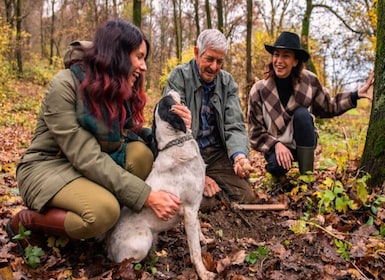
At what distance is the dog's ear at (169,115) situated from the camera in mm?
2811

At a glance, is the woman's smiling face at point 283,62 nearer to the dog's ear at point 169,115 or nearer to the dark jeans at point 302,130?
the dark jeans at point 302,130

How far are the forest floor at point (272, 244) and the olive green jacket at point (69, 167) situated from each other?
0.49 metres

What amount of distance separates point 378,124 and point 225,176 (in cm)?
184

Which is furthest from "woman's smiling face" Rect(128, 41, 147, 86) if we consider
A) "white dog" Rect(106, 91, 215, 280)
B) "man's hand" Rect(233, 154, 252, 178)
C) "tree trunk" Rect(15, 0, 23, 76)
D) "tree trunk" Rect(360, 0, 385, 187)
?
"tree trunk" Rect(15, 0, 23, 76)

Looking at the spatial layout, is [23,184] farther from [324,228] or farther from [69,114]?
[324,228]

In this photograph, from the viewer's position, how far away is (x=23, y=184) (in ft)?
9.46

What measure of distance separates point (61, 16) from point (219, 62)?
2906 cm

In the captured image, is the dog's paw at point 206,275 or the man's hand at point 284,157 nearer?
the dog's paw at point 206,275

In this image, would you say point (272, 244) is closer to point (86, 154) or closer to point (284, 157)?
point (284, 157)

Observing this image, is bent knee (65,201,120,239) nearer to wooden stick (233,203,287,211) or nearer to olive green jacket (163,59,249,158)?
olive green jacket (163,59,249,158)

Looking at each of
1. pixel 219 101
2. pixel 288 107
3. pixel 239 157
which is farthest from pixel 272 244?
pixel 288 107

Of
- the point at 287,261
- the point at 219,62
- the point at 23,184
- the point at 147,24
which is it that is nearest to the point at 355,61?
the point at 219,62

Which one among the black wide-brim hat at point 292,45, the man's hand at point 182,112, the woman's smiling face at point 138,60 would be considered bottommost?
the man's hand at point 182,112

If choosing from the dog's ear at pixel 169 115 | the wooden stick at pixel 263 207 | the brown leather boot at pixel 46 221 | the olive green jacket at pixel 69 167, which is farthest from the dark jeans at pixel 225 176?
the brown leather boot at pixel 46 221
